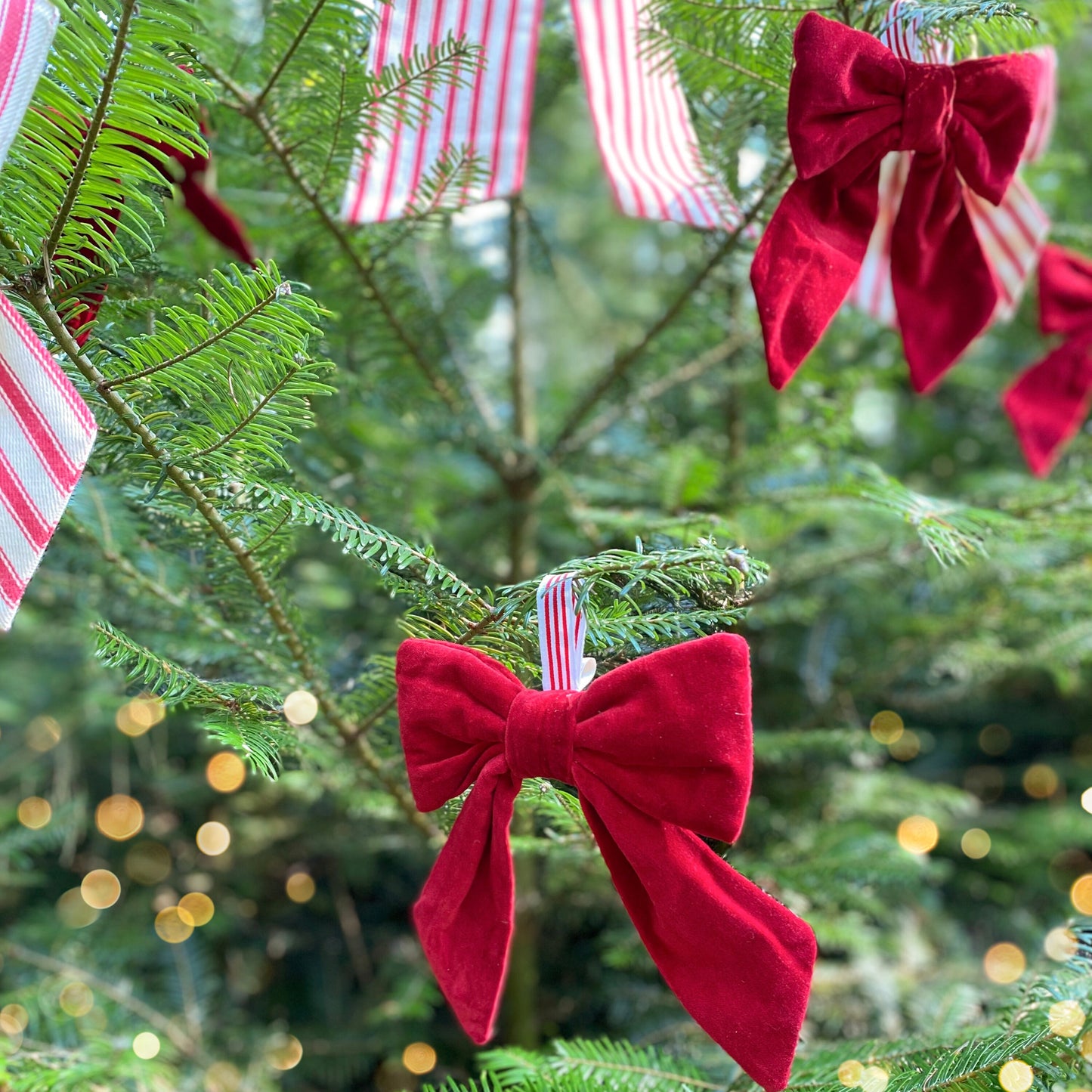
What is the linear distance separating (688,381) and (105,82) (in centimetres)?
51

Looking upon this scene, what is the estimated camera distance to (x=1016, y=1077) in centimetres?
39

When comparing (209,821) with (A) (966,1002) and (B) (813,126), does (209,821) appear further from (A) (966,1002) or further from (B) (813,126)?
(B) (813,126)

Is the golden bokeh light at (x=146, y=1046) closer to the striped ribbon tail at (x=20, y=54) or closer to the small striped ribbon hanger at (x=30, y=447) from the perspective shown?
the small striped ribbon hanger at (x=30, y=447)

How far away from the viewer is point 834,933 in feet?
2.19

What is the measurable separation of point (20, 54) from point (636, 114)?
333 millimetres

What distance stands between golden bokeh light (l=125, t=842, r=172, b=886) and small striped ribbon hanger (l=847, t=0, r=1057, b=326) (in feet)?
2.61

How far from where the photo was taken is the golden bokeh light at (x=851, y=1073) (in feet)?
1.39

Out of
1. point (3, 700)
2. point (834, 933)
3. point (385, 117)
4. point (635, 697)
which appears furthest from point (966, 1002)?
point (3, 700)

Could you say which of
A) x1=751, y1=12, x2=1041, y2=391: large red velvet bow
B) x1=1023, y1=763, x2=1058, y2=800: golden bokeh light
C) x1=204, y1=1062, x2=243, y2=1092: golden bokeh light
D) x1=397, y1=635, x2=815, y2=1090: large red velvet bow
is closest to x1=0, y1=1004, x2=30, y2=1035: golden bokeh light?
x1=204, y1=1062, x2=243, y2=1092: golden bokeh light

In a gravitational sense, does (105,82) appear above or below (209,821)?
above

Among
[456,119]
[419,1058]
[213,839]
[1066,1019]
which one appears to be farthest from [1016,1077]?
[213,839]

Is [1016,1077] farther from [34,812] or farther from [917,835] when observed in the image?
[34,812]

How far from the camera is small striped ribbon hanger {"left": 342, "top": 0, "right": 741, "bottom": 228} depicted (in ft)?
1.67

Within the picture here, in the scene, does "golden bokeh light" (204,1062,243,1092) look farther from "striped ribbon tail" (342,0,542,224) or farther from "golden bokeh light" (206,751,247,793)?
"striped ribbon tail" (342,0,542,224)
